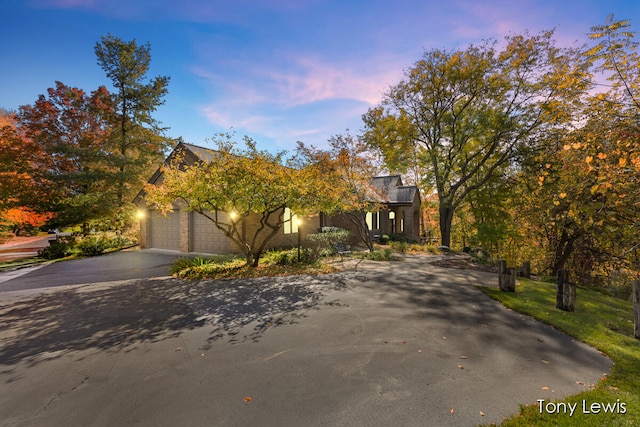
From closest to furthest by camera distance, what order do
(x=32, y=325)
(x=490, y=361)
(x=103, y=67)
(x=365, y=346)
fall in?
1. (x=490, y=361)
2. (x=365, y=346)
3. (x=32, y=325)
4. (x=103, y=67)

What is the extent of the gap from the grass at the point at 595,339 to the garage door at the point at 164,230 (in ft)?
54.0

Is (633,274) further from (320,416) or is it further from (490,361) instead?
(320,416)

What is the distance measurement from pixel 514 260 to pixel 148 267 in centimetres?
2333

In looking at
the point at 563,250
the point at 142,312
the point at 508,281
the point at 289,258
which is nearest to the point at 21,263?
the point at 142,312

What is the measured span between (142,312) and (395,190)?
80.8 ft

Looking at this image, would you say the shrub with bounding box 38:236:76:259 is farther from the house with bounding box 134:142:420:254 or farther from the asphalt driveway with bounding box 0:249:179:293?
the house with bounding box 134:142:420:254

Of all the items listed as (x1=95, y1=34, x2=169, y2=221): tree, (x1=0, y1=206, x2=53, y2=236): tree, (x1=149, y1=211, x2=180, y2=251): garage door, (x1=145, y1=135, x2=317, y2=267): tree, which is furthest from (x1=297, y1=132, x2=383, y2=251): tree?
(x1=0, y1=206, x2=53, y2=236): tree

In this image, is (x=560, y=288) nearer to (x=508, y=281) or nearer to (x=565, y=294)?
(x=565, y=294)

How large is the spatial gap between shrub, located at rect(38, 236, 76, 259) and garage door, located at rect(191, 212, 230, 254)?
682 cm

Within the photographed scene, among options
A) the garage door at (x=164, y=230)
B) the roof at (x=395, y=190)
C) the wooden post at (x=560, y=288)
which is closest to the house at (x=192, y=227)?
the garage door at (x=164, y=230)

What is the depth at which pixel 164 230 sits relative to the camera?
17219 millimetres

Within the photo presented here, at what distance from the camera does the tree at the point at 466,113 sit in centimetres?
1550

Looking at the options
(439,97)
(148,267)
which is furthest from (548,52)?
(148,267)

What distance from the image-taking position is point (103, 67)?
63.8 feet
